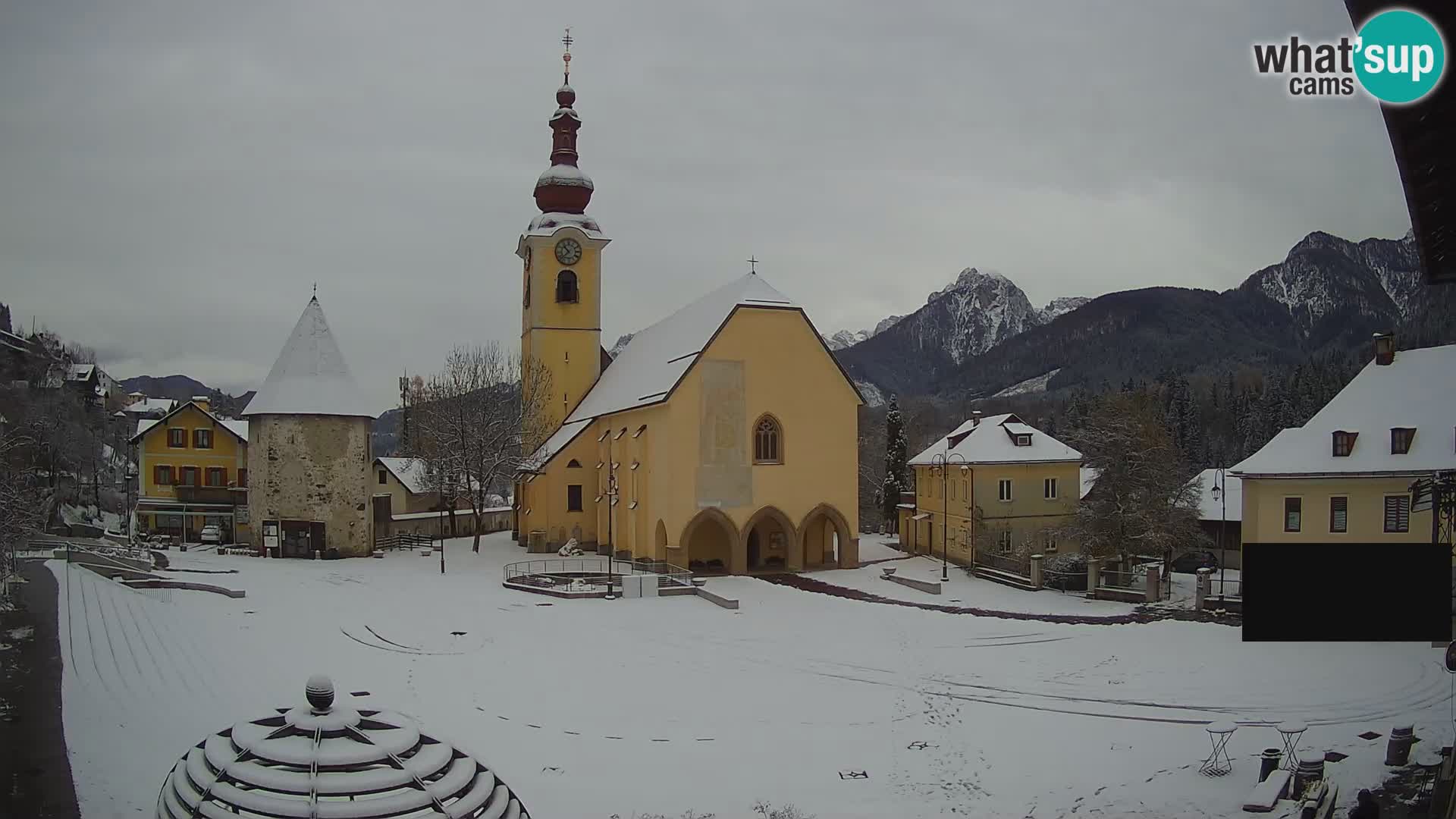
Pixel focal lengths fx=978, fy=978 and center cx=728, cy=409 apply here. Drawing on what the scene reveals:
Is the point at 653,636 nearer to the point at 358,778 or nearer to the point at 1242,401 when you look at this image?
the point at 358,778

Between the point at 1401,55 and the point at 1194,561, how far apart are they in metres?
40.0

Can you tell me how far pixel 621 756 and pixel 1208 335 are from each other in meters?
82.3

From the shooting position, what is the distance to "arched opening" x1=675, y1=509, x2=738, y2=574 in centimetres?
3275

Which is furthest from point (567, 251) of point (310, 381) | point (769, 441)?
point (769, 441)

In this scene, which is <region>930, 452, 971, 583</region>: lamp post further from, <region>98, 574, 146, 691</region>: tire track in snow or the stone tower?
<region>98, 574, 146, 691</region>: tire track in snow

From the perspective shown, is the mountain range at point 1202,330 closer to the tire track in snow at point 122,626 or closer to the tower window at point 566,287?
the tower window at point 566,287

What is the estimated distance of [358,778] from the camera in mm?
6875

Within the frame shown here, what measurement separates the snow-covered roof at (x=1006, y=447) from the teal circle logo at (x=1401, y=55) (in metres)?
34.4

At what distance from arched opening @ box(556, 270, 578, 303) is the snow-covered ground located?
926 inches

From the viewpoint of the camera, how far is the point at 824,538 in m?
35.1

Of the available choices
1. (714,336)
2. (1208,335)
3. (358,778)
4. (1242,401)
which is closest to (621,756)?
(358,778)

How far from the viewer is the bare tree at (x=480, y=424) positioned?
4047 centimetres
